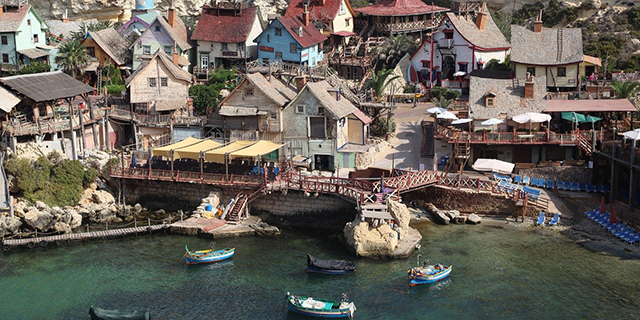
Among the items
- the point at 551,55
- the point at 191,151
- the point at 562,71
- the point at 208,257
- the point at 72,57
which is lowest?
Result: the point at 208,257

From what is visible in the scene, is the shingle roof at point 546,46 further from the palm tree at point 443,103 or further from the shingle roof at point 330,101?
the shingle roof at point 330,101

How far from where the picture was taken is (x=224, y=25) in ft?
327

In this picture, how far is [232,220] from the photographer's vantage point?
226ft

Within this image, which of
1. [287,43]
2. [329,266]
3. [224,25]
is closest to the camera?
[329,266]

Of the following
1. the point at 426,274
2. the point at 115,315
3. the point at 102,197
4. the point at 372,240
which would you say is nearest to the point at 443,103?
the point at 372,240

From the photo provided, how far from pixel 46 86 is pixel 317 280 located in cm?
3267

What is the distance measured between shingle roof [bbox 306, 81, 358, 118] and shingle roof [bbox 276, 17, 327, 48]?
1786 cm

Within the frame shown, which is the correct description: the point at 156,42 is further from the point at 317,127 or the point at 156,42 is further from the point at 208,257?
the point at 208,257

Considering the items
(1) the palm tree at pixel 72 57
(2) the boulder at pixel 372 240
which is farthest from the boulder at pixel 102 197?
(1) the palm tree at pixel 72 57

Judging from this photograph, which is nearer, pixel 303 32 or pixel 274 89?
pixel 274 89

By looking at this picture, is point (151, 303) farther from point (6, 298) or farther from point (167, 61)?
point (167, 61)

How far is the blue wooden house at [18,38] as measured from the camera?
95812 mm

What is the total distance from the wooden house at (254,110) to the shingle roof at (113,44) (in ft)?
74.2

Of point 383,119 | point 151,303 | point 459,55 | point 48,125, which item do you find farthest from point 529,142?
point 48,125
